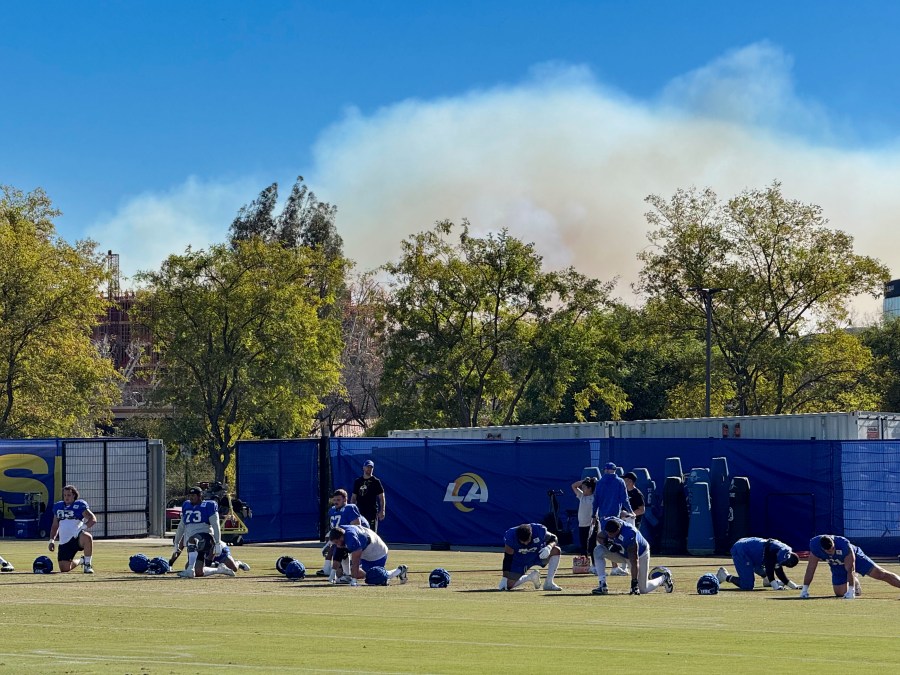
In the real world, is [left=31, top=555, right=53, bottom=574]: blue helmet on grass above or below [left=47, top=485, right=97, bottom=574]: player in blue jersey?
below

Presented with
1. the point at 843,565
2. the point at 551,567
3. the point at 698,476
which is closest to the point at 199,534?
the point at 551,567

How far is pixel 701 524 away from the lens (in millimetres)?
29516

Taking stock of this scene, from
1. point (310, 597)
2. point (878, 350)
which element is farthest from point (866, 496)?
point (878, 350)

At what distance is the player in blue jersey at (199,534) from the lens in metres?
23.4

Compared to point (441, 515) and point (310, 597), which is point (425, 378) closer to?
point (441, 515)

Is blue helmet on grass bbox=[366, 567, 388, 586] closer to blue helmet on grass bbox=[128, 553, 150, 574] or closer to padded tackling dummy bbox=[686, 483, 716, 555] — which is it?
blue helmet on grass bbox=[128, 553, 150, 574]

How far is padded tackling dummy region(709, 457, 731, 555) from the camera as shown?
29.7 meters

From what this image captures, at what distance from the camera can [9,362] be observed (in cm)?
6000

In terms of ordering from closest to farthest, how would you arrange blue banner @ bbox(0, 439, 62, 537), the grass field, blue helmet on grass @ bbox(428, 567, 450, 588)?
the grass field, blue helmet on grass @ bbox(428, 567, 450, 588), blue banner @ bbox(0, 439, 62, 537)

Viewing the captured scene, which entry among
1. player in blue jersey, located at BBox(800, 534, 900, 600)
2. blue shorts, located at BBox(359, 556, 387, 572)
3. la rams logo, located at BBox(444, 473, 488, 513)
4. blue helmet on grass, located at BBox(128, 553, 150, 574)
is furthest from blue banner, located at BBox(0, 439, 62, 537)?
player in blue jersey, located at BBox(800, 534, 900, 600)

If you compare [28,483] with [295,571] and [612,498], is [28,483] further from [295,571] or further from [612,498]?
[612,498]

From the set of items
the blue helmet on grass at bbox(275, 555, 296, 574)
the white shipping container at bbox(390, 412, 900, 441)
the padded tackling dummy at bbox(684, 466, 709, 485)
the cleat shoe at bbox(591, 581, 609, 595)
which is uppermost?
the white shipping container at bbox(390, 412, 900, 441)

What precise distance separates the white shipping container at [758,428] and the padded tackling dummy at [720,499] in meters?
3.25

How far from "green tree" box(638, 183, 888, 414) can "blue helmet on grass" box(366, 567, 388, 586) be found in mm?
42215
